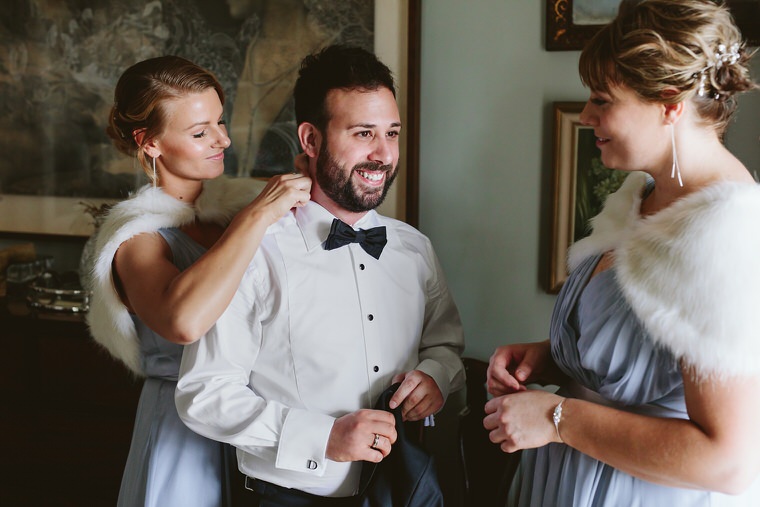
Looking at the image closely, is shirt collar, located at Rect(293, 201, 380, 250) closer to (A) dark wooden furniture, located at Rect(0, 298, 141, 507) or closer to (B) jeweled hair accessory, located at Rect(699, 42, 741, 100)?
(B) jeweled hair accessory, located at Rect(699, 42, 741, 100)

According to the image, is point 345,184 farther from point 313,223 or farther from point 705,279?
point 705,279

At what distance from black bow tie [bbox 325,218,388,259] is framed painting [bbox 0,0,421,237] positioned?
606mm

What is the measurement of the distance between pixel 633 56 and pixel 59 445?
244cm

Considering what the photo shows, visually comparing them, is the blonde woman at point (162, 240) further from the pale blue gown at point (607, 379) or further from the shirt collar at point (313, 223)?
the pale blue gown at point (607, 379)

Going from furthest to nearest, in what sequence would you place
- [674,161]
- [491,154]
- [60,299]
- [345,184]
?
[60,299] → [491,154] → [345,184] → [674,161]

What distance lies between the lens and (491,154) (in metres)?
2.30

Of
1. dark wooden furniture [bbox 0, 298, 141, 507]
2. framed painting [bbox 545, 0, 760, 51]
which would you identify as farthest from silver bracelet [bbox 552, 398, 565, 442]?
dark wooden furniture [bbox 0, 298, 141, 507]

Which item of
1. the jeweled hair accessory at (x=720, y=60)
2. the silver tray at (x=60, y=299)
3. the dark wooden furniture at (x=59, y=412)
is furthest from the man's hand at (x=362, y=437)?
the silver tray at (x=60, y=299)

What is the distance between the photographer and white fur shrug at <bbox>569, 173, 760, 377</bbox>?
42.4 inches

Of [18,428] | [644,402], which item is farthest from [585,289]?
[18,428]

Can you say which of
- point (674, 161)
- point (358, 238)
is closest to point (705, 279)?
→ point (674, 161)

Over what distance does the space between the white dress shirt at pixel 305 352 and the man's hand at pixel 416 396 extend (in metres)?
0.05

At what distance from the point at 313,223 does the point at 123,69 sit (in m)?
1.36

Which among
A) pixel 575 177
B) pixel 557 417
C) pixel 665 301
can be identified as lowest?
pixel 557 417
